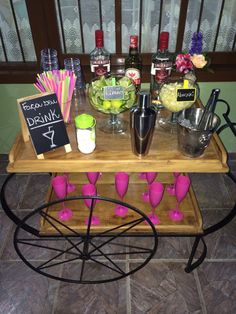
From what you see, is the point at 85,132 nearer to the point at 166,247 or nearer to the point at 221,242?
the point at 166,247

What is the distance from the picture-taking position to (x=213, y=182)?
2111mm

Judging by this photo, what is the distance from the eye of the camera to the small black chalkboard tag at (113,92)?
1.05 m

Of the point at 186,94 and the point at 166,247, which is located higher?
the point at 186,94

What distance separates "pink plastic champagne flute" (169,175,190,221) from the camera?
130cm

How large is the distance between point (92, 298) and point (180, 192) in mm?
688

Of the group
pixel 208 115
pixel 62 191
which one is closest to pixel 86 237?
pixel 62 191

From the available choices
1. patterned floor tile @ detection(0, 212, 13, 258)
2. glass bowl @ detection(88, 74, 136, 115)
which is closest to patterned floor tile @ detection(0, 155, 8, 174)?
patterned floor tile @ detection(0, 212, 13, 258)

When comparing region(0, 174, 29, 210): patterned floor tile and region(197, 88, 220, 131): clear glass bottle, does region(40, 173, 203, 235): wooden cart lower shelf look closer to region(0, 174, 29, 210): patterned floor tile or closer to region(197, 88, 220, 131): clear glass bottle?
region(197, 88, 220, 131): clear glass bottle

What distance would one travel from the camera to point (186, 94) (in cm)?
112

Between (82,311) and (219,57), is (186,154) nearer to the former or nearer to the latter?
(82,311)

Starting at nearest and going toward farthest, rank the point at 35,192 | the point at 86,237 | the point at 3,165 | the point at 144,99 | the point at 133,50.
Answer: the point at 144,99 → the point at 86,237 → the point at 133,50 → the point at 35,192 → the point at 3,165

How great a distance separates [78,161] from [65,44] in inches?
45.8

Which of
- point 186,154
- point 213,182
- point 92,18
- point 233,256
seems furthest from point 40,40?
point 233,256

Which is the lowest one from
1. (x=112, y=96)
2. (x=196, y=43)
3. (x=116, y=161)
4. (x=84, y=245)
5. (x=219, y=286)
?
(x=219, y=286)
